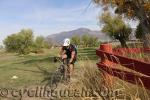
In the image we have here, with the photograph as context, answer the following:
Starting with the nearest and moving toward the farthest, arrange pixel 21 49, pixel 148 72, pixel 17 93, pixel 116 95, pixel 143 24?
1. pixel 148 72
2. pixel 116 95
3. pixel 17 93
4. pixel 143 24
5. pixel 21 49

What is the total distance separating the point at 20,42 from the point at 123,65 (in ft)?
255

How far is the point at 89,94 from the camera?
26.0ft

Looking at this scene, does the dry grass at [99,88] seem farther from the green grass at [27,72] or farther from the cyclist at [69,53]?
the cyclist at [69,53]

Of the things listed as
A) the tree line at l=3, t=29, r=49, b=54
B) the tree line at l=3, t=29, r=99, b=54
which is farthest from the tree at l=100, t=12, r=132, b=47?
the tree line at l=3, t=29, r=49, b=54

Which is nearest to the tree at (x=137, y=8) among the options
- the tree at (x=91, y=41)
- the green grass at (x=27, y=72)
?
the green grass at (x=27, y=72)

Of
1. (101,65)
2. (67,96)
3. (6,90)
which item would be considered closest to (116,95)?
(101,65)

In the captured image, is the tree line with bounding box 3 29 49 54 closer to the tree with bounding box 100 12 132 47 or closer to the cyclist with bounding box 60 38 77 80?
the tree with bounding box 100 12 132 47

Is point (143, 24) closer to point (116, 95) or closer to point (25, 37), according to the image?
point (116, 95)

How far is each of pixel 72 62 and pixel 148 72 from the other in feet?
29.9

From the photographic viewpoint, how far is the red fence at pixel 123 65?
6.18 metres

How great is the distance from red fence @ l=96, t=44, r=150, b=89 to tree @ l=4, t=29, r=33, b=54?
224ft

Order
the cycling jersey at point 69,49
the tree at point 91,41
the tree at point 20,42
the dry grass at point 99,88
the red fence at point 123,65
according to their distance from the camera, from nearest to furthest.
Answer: the red fence at point 123,65, the dry grass at point 99,88, the cycling jersey at point 69,49, the tree at point 91,41, the tree at point 20,42

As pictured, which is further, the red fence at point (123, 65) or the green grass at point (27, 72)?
the green grass at point (27, 72)

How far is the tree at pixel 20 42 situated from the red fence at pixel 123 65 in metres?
68.3
